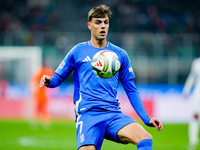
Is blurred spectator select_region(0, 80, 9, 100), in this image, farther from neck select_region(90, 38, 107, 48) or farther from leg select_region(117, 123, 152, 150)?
leg select_region(117, 123, 152, 150)

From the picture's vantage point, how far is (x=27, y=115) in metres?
17.1

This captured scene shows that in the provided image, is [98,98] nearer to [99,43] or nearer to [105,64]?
[105,64]

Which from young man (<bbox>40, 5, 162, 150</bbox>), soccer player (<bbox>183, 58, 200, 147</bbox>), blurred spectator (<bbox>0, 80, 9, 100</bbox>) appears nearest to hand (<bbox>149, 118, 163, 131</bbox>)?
young man (<bbox>40, 5, 162, 150</bbox>)

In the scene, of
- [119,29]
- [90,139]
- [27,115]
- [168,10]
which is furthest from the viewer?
[168,10]

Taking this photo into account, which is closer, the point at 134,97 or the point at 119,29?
the point at 134,97

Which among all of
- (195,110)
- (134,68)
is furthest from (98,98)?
(134,68)

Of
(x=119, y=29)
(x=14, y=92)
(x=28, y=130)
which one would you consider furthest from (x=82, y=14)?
(x=28, y=130)

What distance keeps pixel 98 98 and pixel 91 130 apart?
364mm

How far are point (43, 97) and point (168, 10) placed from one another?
1103 centimetres

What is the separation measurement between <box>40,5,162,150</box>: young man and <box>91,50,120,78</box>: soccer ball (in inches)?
6.1

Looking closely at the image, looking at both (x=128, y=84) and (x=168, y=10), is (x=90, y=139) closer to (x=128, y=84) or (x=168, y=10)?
(x=128, y=84)

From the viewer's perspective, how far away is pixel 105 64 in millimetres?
4465

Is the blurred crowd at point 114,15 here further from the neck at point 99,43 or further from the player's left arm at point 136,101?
the player's left arm at point 136,101

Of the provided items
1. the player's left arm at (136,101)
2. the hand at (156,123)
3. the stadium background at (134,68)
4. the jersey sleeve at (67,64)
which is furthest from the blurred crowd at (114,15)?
the hand at (156,123)
